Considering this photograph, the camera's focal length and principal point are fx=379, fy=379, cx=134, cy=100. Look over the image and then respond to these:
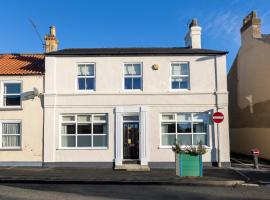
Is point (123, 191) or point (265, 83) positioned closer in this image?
point (123, 191)

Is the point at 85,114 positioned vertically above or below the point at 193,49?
below

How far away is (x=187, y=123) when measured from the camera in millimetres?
21234

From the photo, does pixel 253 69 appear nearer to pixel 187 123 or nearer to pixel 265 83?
pixel 265 83

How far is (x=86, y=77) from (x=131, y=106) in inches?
121

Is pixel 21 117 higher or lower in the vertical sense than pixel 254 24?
lower

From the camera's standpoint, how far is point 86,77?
Answer: 21.5m

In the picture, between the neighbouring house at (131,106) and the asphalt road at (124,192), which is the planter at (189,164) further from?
the neighbouring house at (131,106)

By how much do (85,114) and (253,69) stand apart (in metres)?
12.1

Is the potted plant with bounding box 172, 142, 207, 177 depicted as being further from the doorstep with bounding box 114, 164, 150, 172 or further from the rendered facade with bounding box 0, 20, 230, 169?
the rendered facade with bounding box 0, 20, 230, 169

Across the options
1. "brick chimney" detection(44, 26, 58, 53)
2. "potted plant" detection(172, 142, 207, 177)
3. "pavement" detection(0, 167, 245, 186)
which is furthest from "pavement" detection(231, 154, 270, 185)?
"brick chimney" detection(44, 26, 58, 53)

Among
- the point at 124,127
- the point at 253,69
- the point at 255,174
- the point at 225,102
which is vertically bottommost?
the point at 255,174

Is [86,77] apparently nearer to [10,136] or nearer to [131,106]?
[131,106]

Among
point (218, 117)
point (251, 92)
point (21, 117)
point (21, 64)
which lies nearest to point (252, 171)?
point (218, 117)

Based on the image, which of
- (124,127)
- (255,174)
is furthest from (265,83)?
(124,127)
